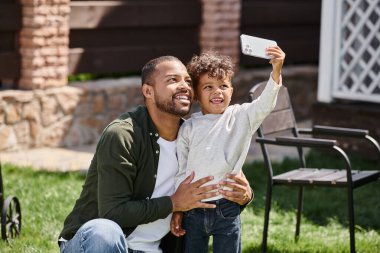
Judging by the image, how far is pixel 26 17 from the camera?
27.8 ft

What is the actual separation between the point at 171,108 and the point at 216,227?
0.57m

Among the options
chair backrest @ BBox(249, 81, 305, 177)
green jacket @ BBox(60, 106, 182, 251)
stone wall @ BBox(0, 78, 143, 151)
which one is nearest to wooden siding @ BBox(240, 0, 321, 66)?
stone wall @ BBox(0, 78, 143, 151)

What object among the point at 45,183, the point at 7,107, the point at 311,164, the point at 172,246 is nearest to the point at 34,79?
the point at 7,107

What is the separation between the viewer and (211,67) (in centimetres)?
413

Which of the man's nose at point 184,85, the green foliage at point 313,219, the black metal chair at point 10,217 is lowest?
the green foliage at point 313,219

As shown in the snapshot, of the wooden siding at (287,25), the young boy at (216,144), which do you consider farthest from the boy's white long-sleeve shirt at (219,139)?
the wooden siding at (287,25)

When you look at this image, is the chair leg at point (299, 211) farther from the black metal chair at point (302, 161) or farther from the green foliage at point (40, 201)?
the green foliage at point (40, 201)

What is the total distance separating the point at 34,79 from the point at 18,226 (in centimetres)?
314

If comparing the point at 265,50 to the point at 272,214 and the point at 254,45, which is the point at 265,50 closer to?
the point at 254,45

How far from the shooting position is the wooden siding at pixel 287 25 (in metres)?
10.9

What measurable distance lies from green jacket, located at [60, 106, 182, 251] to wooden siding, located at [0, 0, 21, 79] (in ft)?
14.9

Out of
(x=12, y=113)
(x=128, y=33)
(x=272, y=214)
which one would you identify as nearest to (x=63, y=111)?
(x=12, y=113)

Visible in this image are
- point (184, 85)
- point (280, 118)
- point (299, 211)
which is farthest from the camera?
point (299, 211)

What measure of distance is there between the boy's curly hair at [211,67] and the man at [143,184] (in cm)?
9
